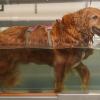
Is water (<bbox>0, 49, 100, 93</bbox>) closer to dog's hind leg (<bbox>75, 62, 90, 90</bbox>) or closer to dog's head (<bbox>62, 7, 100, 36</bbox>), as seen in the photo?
dog's hind leg (<bbox>75, 62, 90, 90</bbox>)

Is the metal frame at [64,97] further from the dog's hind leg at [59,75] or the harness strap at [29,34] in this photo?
the harness strap at [29,34]

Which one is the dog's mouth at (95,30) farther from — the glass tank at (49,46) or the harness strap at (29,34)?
the harness strap at (29,34)

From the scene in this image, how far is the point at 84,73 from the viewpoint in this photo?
1372 mm

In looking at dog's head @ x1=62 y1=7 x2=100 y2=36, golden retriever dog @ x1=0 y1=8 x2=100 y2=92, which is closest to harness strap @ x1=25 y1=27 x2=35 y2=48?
golden retriever dog @ x1=0 y1=8 x2=100 y2=92

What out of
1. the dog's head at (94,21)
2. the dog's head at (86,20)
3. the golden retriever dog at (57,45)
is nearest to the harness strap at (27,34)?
the golden retriever dog at (57,45)

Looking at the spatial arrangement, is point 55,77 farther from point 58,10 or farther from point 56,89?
point 58,10

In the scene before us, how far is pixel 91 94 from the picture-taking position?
4.39 ft

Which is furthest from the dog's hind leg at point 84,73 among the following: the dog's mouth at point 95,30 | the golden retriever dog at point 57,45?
the dog's mouth at point 95,30

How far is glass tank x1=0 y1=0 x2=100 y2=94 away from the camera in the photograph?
1341 mm

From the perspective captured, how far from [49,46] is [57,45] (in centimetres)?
4

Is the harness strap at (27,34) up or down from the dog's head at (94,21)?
down

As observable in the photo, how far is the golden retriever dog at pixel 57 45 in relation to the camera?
1339mm

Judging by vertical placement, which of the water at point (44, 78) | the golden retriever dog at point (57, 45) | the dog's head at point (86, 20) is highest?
the dog's head at point (86, 20)

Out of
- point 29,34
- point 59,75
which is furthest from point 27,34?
point 59,75
